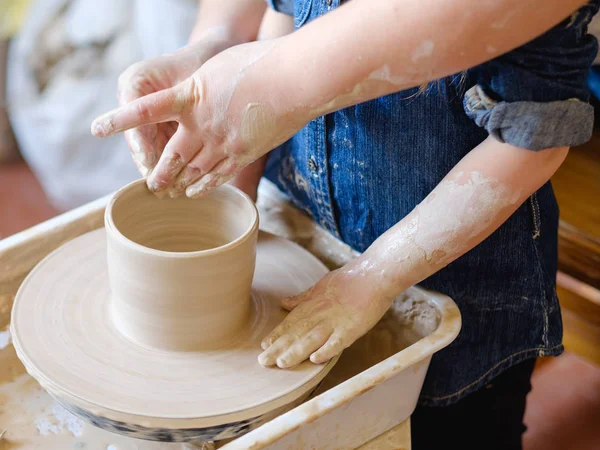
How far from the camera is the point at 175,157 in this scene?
0.92 meters

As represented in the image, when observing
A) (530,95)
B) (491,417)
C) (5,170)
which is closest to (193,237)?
(530,95)

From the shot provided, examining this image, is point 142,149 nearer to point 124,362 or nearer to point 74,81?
point 124,362

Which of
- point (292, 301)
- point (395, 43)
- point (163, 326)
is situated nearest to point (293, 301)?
point (292, 301)

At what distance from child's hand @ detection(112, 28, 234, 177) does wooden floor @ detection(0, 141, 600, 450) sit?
127cm

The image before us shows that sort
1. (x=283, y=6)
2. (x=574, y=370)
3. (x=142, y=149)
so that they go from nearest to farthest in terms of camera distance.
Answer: (x=142, y=149)
(x=283, y=6)
(x=574, y=370)

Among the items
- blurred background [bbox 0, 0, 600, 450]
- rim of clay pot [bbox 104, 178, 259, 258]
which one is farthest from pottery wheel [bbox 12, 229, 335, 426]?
blurred background [bbox 0, 0, 600, 450]

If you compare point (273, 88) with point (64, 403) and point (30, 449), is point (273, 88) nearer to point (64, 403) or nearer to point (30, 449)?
point (64, 403)

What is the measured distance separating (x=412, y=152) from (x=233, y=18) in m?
0.47

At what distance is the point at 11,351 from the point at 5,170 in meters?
2.12

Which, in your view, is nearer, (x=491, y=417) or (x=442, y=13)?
(x=442, y=13)

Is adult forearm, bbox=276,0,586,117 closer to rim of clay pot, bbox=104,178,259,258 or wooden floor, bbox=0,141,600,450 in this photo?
rim of clay pot, bbox=104,178,259,258

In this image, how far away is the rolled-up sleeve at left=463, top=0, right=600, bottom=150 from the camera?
2.76 ft

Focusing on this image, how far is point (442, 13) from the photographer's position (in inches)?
28.4

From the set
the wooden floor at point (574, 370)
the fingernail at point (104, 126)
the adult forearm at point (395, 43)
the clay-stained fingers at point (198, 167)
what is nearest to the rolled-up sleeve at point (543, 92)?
the adult forearm at point (395, 43)
